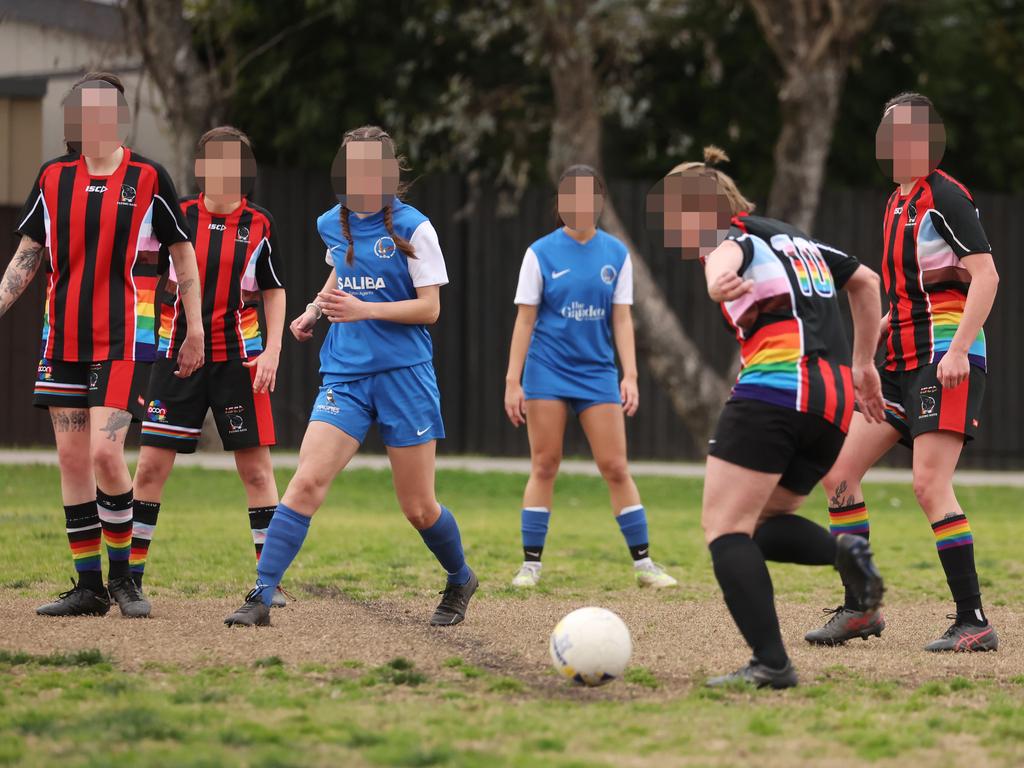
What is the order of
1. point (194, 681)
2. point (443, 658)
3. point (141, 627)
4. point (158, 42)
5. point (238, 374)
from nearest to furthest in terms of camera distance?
→ point (194, 681)
point (443, 658)
point (141, 627)
point (238, 374)
point (158, 42)

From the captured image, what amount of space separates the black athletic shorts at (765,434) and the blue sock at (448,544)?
171 centimetres

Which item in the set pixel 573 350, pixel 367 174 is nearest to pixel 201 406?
pixel 367 174

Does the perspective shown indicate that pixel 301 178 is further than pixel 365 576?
Yes

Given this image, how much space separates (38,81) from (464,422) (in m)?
6.24

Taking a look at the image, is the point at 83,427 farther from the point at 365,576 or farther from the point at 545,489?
the point at 545,489

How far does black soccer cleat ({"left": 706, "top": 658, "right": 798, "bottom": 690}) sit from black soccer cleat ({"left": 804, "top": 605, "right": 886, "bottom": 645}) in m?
1.07

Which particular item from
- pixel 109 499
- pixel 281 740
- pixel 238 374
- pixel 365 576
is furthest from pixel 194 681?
pixel 365 576

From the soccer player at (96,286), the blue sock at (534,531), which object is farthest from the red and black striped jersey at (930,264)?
the soccer player at (96,286)

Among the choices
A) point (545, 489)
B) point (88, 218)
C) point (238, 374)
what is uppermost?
point (88, 218)

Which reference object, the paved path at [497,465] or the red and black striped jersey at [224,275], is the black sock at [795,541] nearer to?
the red and black striped jersey at [224,275]

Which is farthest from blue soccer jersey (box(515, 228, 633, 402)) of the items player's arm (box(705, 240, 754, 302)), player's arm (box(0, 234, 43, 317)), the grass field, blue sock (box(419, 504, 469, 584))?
player's arm (box(705, 240, 754, 302))

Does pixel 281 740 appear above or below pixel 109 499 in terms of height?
below

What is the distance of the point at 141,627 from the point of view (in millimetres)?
5953

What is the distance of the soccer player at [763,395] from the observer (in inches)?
187
